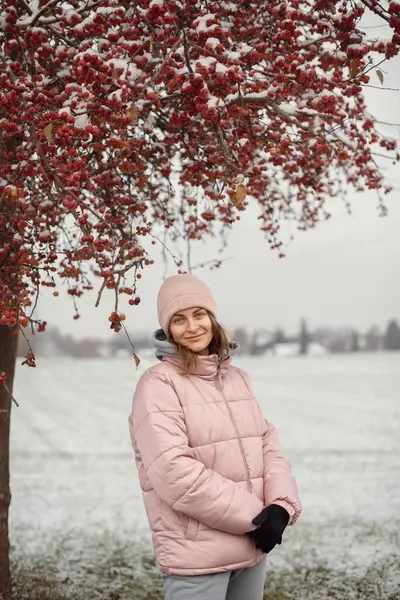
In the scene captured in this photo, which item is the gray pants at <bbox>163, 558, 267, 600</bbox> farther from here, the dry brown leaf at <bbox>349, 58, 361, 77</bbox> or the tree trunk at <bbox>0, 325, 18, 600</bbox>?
the dry brown leaf at <bbox>349, 58, 361, 77</bbox>

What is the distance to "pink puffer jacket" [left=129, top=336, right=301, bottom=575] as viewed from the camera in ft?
8.21

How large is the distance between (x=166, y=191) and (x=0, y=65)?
238 cm

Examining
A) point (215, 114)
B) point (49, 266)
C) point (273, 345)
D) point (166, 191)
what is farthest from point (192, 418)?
point (273, 345)

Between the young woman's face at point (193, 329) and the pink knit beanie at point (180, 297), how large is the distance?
0.03 metres

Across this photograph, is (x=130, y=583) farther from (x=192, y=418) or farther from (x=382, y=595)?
(x=192, y=418)

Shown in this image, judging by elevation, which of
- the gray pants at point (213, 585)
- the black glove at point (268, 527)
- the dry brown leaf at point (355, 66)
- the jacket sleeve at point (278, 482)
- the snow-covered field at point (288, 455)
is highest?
the dry brown leaf at point (355, 66)

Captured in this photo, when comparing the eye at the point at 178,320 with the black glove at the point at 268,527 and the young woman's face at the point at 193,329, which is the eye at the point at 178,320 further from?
the black glove at the point at 268,527

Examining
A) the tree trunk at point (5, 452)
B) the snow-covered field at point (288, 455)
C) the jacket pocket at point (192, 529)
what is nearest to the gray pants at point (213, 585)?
the jacket pocket at point (192, 529)

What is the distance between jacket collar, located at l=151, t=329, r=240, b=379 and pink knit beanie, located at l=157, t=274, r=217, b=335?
0.08 m

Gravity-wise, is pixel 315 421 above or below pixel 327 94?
below

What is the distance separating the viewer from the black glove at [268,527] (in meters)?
2.56

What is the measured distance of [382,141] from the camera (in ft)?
16.5

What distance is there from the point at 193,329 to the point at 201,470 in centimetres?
58

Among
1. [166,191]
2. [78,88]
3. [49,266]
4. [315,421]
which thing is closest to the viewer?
[78,88]
